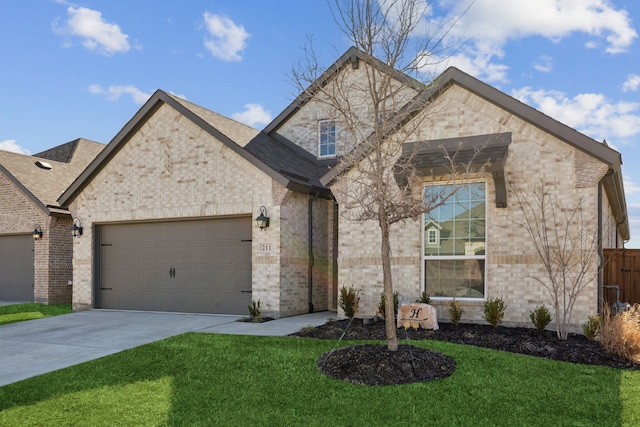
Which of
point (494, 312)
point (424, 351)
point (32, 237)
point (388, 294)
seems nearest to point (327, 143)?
point (494, 312)

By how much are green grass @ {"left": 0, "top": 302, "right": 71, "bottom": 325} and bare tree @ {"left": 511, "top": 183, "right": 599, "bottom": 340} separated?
13.1 m

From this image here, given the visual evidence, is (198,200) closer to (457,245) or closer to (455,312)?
(457,245)

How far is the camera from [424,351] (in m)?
7.86

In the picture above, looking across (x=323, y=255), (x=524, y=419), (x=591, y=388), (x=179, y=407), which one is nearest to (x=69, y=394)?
(x=179, y=407)

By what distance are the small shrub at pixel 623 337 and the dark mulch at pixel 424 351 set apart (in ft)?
0.36

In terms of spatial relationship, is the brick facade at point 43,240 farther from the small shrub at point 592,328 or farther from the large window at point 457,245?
the small shrub at point 592,328

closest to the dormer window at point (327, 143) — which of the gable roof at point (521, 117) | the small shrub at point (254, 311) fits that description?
the gable roof at point (521, 117)

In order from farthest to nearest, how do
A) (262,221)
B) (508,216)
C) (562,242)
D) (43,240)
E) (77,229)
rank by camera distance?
(43,240)
(77,229)
(262,221)
(508,216)
(562,242)

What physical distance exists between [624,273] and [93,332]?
12.1 meters

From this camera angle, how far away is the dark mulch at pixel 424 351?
7109 mm

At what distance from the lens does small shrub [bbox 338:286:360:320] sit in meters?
Result: 11.7

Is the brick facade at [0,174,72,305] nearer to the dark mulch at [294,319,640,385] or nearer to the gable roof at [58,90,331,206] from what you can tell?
the gable roof at [58,90,331,206]

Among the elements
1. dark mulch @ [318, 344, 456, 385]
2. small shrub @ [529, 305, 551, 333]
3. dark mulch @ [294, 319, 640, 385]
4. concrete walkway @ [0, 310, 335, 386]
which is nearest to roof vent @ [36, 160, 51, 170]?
concrete walkway @ [0, 310, 335, 386]

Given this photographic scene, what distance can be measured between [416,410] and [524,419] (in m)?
1.15
